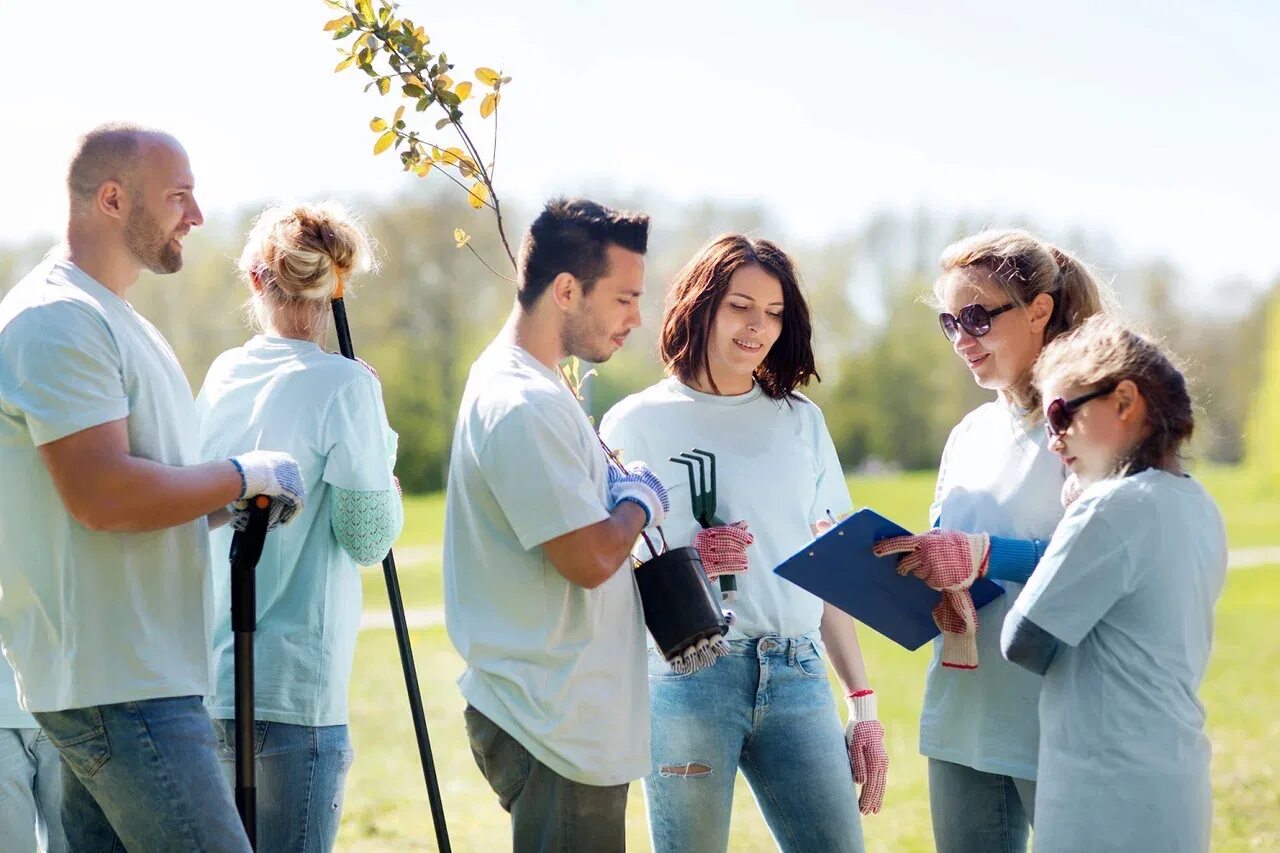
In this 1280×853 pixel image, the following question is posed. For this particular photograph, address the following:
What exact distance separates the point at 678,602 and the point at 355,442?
2.40 feet

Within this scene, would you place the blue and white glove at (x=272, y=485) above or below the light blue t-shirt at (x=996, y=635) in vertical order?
above

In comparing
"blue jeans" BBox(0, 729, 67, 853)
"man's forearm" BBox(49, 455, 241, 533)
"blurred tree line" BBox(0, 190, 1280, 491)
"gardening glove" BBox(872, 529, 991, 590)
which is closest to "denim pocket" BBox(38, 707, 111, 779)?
"man's forearm" BBox(49, 455, 241, 533)

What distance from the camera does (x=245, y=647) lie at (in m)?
2.42

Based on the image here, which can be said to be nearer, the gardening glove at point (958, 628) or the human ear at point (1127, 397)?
the human ear at point (1127, 397)

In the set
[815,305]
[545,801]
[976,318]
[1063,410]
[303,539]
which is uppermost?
[976,318]

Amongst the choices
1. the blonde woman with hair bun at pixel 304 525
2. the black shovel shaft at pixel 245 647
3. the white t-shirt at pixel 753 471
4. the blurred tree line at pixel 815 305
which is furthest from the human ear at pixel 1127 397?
the blurred tree line at pixel 815 305

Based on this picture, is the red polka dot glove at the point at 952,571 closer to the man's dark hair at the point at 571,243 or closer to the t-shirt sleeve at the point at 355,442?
the man's dark hair at the point at 571,243

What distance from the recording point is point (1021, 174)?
36.1 m

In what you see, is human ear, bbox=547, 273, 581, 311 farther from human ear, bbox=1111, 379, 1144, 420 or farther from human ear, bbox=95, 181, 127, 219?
human ear, bbox=1111, 379, 1144, 420

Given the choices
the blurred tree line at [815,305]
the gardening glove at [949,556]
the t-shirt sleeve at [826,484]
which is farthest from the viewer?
the blurred tree line at [815,305]

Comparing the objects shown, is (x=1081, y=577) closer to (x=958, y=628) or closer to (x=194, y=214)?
(x=958, y=628)

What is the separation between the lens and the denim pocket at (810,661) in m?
2.76

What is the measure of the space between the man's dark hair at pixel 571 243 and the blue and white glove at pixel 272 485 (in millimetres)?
500

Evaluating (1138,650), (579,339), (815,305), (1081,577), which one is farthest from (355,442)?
(815,305)
